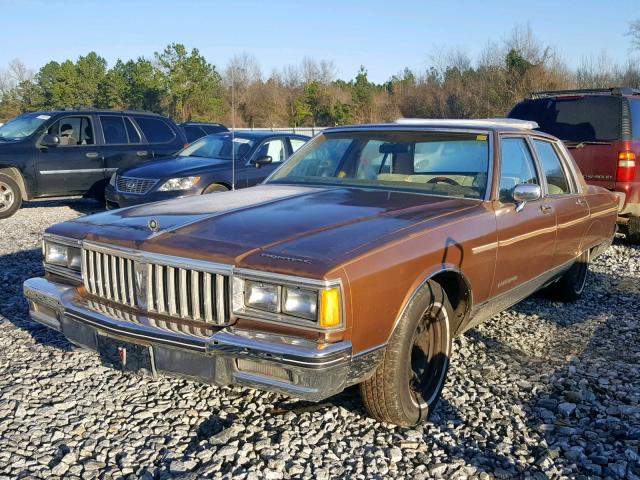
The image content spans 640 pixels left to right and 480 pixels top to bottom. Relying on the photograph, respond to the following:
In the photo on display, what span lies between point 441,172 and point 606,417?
6.17ft

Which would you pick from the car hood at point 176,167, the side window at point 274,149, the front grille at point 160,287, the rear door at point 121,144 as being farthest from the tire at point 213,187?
the front grille at point 160,287

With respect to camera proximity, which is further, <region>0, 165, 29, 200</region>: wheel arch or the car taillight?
<region>0, 165, 29, 200</region>: wheel arch

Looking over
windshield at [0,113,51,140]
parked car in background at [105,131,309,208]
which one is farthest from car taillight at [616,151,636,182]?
windshield at [0,113,51,140]

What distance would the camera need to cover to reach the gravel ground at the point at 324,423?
9.82ft

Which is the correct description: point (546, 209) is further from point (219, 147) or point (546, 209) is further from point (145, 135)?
point (145, 135)

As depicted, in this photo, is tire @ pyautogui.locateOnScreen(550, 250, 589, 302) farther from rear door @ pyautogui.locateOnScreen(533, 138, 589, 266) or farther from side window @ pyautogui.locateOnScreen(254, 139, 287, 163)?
side window @ pyautogui.locateOnScreen(254, 139, 287, 163)

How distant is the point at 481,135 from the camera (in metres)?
4.35

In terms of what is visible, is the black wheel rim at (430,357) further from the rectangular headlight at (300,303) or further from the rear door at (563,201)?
the rear door at (563,201)

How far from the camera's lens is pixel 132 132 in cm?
1152

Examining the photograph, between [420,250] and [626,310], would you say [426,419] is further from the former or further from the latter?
[626,310]

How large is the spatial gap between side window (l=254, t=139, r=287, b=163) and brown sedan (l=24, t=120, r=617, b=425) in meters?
5.23

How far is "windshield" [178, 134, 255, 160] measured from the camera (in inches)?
387

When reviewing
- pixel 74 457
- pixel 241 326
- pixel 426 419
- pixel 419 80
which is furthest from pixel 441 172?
pixel 419 80

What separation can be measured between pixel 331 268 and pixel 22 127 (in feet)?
32.3
